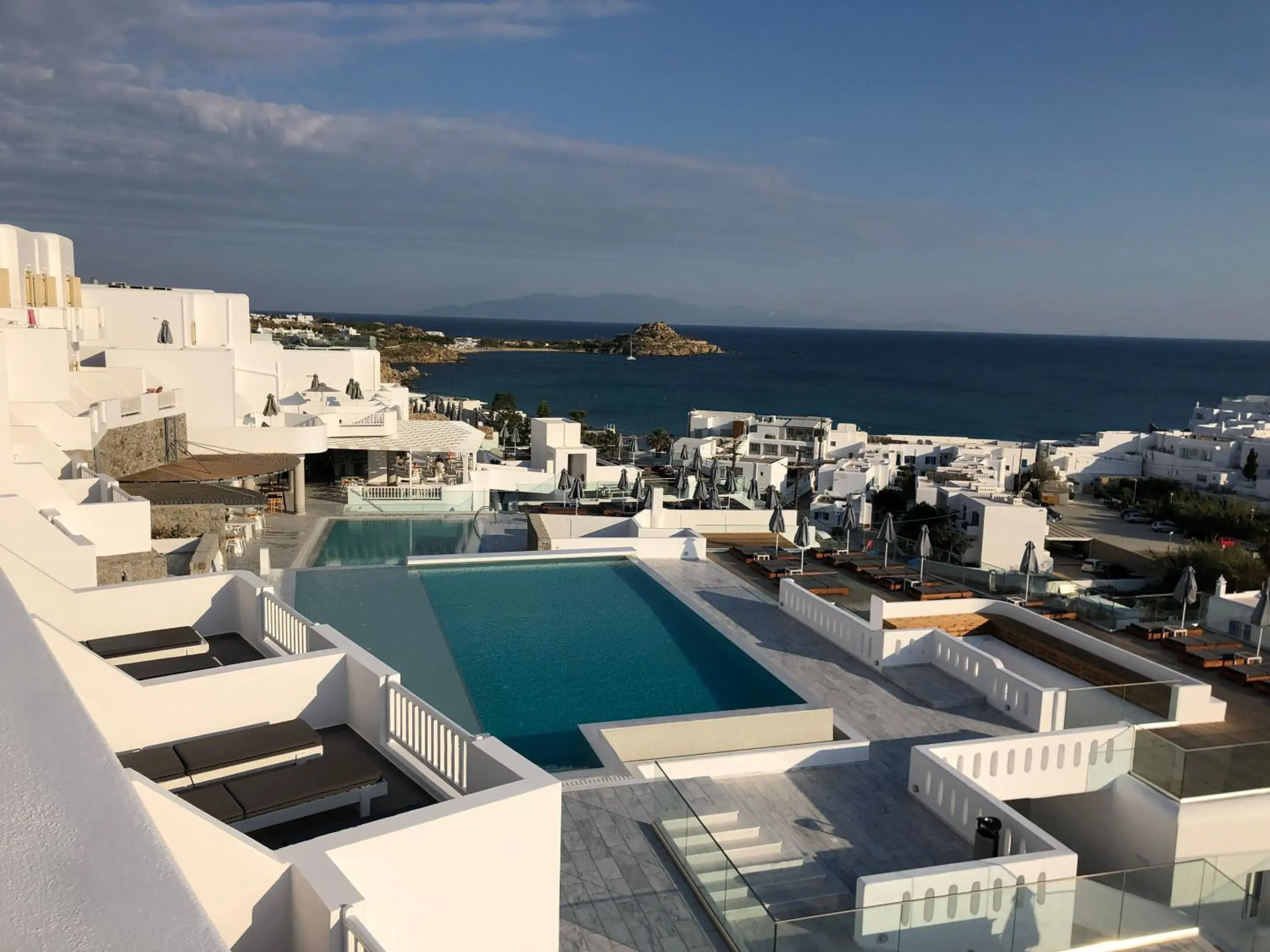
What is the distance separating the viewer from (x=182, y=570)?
16.6m

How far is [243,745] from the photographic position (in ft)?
20.6

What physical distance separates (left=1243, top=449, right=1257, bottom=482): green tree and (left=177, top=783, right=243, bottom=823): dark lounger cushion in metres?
72.0

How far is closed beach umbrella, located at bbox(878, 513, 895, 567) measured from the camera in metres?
18.9

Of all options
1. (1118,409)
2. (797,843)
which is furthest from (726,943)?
(1118,409)

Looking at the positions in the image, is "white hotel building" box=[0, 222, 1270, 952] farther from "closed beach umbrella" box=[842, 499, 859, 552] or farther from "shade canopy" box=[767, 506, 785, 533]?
"closed beach umbrella" box=[842, 499, 859, 552]

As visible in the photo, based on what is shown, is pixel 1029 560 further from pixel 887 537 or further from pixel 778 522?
pixel 778 522

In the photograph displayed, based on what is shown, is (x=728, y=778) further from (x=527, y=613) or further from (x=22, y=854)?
(x=22, y=854)

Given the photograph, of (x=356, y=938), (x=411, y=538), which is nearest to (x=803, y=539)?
(x=411, y=538)

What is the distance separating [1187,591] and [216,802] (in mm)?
13807

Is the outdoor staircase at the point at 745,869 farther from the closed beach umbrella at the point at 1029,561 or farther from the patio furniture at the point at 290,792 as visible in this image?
the closed beach umbrella at the point at 1029,561

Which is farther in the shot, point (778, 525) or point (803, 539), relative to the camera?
point (778, 525)

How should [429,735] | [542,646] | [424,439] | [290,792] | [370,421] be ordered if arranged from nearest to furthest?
1. [290,792]
2. [429,735]
3. [542,646]
4. [370,421]
5. [424,439]

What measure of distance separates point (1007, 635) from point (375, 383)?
26492 mm

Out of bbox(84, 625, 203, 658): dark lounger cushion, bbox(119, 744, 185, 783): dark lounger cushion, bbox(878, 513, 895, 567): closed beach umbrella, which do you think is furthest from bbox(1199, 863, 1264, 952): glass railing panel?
bbox(878, 513, 895, 567): closed beach umbrella
